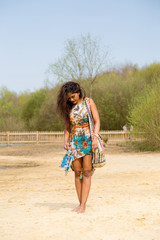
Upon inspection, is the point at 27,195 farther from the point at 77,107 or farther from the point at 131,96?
the point at 131,96

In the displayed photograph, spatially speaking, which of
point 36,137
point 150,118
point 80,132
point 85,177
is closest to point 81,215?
point 85,177

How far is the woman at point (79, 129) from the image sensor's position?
17.4 ft

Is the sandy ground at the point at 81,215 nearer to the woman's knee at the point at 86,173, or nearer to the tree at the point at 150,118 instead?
the woman's knee at the point at 86,173

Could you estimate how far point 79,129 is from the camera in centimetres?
540

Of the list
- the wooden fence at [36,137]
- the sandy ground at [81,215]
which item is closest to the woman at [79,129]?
the sandy ground at [81,215]

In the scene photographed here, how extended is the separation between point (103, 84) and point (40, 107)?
26.7 feet

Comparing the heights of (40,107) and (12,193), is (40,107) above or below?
above

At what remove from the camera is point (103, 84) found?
36719 mm

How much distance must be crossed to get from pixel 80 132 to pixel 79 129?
50 mm

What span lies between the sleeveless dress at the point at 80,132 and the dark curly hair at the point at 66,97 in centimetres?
9

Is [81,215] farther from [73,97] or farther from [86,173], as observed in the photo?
[73,97]

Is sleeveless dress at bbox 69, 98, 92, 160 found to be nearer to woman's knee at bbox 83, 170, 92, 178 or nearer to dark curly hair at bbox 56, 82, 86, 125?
dark curly hair at bbox 56, 82, 86, 125

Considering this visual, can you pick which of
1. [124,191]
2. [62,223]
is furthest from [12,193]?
[62,223]

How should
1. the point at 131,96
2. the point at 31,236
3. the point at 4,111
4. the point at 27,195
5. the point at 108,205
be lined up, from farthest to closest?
the point at 4,111 → the point at 131,96 → the point at 27,195 → the point at 108,205 → the point at 31,236
